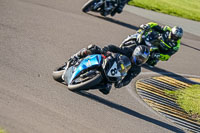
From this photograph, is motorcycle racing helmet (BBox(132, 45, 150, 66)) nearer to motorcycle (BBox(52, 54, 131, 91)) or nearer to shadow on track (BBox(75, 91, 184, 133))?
motorcycle (BBox(52, 54, 131, 91))

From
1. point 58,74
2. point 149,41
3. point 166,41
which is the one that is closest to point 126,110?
point 58,74

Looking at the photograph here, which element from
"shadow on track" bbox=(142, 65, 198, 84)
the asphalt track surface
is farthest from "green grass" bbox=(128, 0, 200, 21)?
"shadow on track" bbox=(142, 65, 198, 84)

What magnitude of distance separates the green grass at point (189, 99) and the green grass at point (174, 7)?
999 cm

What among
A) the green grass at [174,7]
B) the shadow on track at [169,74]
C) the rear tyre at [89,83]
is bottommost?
the green grass at [174,7]

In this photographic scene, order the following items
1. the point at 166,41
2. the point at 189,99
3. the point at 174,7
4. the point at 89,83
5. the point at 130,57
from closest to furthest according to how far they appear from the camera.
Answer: the point at 89,83
the point at 130,57
the point at 189,99
the point at 166,41
the point at 174,7

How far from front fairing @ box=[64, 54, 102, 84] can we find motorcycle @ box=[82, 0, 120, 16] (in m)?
7.91

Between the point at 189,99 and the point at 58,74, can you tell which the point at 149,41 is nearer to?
the point at 189,99

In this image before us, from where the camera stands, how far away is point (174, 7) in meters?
23.6

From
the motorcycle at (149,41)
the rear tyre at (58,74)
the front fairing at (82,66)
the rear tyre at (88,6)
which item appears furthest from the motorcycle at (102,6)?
the front fairing at (82,66)

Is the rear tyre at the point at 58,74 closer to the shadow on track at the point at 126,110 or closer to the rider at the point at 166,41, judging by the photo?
the shadow on track at the point at 126,110

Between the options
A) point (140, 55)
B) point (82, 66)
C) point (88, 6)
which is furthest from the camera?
point (88, 6)

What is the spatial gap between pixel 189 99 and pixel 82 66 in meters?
4.19

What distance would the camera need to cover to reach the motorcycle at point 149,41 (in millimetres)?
11773

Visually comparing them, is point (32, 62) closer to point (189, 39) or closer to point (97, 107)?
point (97, 107)
